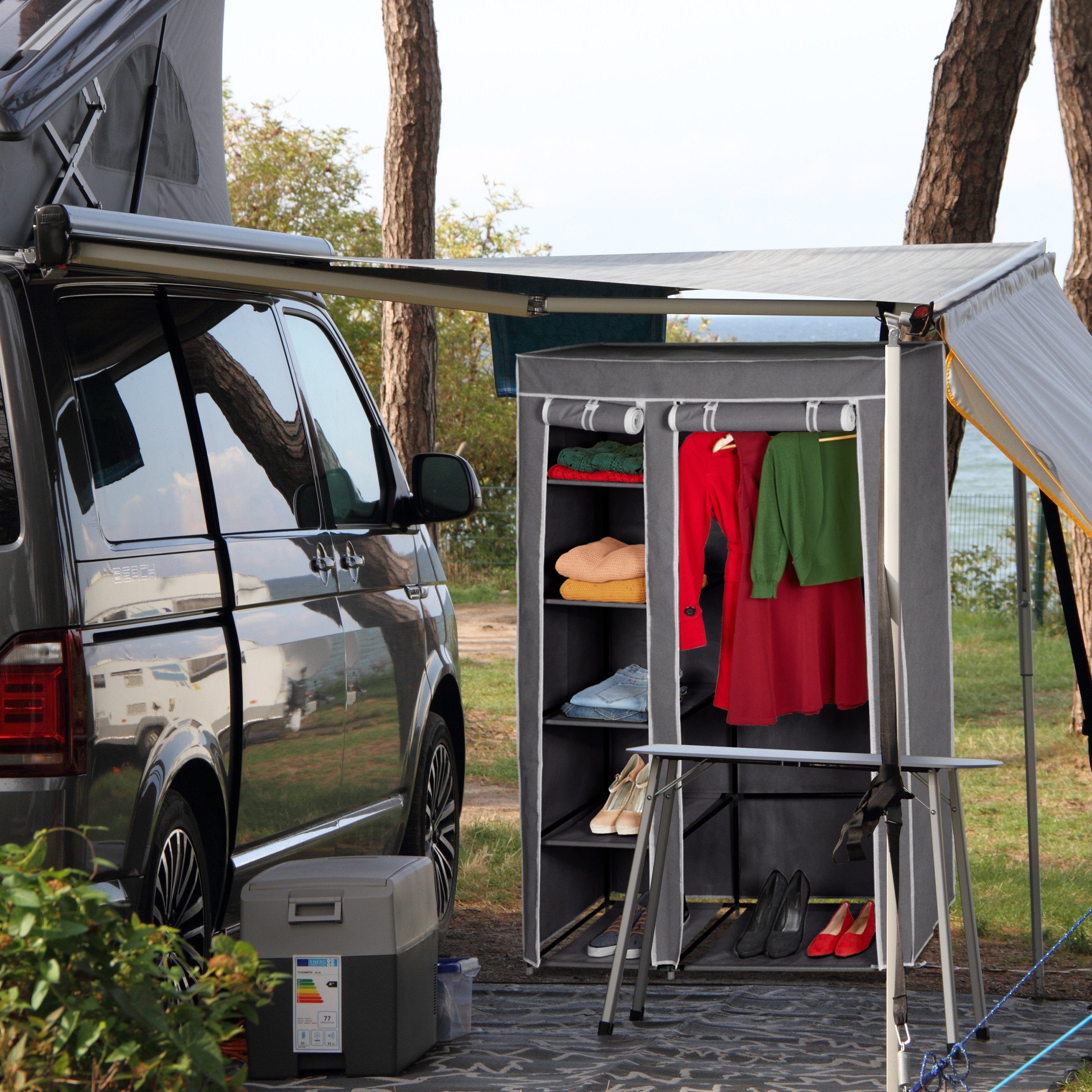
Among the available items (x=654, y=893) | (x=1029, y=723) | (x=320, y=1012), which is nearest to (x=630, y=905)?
(x=654, y=893)

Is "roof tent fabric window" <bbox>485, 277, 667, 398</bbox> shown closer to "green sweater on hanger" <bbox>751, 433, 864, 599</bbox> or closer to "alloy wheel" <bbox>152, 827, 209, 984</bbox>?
"green sweater on hanger" <bbox>751, 433, 864, 599</bbox>

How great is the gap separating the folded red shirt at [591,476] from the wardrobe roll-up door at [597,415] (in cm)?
19

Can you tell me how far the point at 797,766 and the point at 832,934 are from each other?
3.64 feet

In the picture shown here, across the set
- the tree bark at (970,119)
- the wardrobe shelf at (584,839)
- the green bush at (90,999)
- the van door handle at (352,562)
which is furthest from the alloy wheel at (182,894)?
the tree bark at (970,119)

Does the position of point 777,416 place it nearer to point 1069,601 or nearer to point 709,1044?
point 1069,601

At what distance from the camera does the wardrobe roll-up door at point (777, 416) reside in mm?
5227

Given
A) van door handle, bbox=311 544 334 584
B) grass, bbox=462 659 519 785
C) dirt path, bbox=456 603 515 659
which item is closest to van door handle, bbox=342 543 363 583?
van door handle, bbox=311 544 334 584

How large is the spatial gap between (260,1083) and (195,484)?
5.22 ft

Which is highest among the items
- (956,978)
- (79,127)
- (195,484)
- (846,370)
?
(79,127)

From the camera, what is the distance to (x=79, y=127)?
416cm

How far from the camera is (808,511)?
18.5 ft

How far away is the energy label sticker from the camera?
4.15 m

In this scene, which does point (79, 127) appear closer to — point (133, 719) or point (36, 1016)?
point (133, 719)

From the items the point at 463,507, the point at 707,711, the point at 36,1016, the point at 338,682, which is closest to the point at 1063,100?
the point at 707,711
